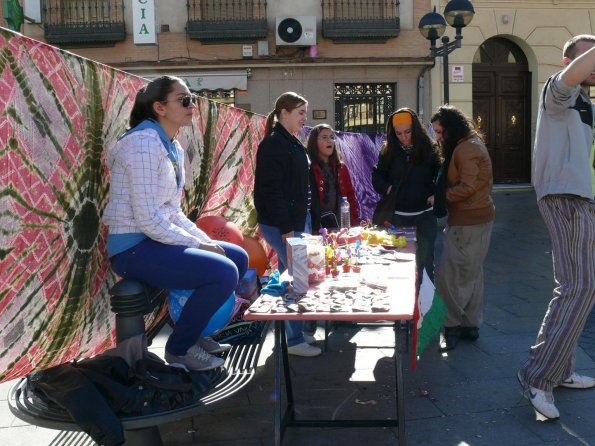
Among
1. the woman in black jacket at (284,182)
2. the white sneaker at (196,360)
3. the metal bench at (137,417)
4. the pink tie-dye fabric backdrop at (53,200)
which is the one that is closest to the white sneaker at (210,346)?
the metal bench at (137,417)

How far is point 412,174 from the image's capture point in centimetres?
538

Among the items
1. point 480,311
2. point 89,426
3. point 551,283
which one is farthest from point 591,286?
point 551,283

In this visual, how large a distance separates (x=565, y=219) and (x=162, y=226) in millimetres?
2158

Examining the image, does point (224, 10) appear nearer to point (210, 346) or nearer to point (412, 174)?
point (412, 174)

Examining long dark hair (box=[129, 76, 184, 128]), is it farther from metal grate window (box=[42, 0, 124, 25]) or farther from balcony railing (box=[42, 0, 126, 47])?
metal grate window (box=[42, 0, 124, 25])

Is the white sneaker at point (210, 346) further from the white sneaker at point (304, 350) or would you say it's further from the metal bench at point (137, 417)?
the white sneaker at point (304, 350)

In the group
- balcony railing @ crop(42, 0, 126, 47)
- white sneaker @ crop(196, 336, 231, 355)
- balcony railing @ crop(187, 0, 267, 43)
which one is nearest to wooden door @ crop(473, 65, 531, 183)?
balcony railing @ crop(187, 0, 267, 43)

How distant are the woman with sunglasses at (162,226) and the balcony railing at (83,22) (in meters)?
15.5

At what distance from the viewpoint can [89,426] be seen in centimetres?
274

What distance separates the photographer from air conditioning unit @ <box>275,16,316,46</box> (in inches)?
692

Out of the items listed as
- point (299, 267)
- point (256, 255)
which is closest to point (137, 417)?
point (299, 267)

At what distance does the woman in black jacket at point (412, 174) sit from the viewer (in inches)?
211

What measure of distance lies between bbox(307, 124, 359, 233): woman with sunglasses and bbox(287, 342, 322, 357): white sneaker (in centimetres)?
110

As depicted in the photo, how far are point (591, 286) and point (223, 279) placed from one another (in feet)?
6.49
